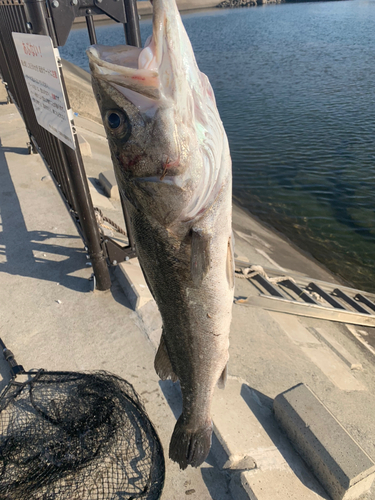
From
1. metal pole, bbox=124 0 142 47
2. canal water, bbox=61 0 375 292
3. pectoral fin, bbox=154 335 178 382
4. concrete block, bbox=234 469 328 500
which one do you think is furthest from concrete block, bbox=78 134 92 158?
concrete block, bbox=234 469 328 500

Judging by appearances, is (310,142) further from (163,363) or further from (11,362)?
(163,363)

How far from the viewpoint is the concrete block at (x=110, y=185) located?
8.93m

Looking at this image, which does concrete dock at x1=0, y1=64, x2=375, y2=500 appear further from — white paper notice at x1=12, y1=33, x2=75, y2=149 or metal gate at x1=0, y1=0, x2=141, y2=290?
white paper notice at x1=12, y1=33, x2=75, y2=149

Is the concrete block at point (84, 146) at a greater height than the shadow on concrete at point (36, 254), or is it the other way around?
the concrete block at point (84, 146)

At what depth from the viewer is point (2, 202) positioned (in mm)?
7457

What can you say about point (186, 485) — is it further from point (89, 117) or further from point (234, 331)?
point (89, 117)

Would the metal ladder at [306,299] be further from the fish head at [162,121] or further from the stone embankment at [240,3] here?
the stone embankment at [240,3]

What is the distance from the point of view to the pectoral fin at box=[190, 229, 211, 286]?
6.95 feet

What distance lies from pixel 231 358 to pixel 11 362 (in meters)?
2.60

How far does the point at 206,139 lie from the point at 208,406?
1.97 metres

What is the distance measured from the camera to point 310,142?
1691 centimetres

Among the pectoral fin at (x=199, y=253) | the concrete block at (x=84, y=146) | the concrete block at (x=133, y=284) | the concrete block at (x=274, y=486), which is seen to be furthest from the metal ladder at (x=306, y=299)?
the concrete block at (x=84, y=146)

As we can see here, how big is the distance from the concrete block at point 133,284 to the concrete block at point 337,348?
3.25 metres

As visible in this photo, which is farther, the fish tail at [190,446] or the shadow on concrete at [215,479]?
the shadow on concrete at [215,479]
